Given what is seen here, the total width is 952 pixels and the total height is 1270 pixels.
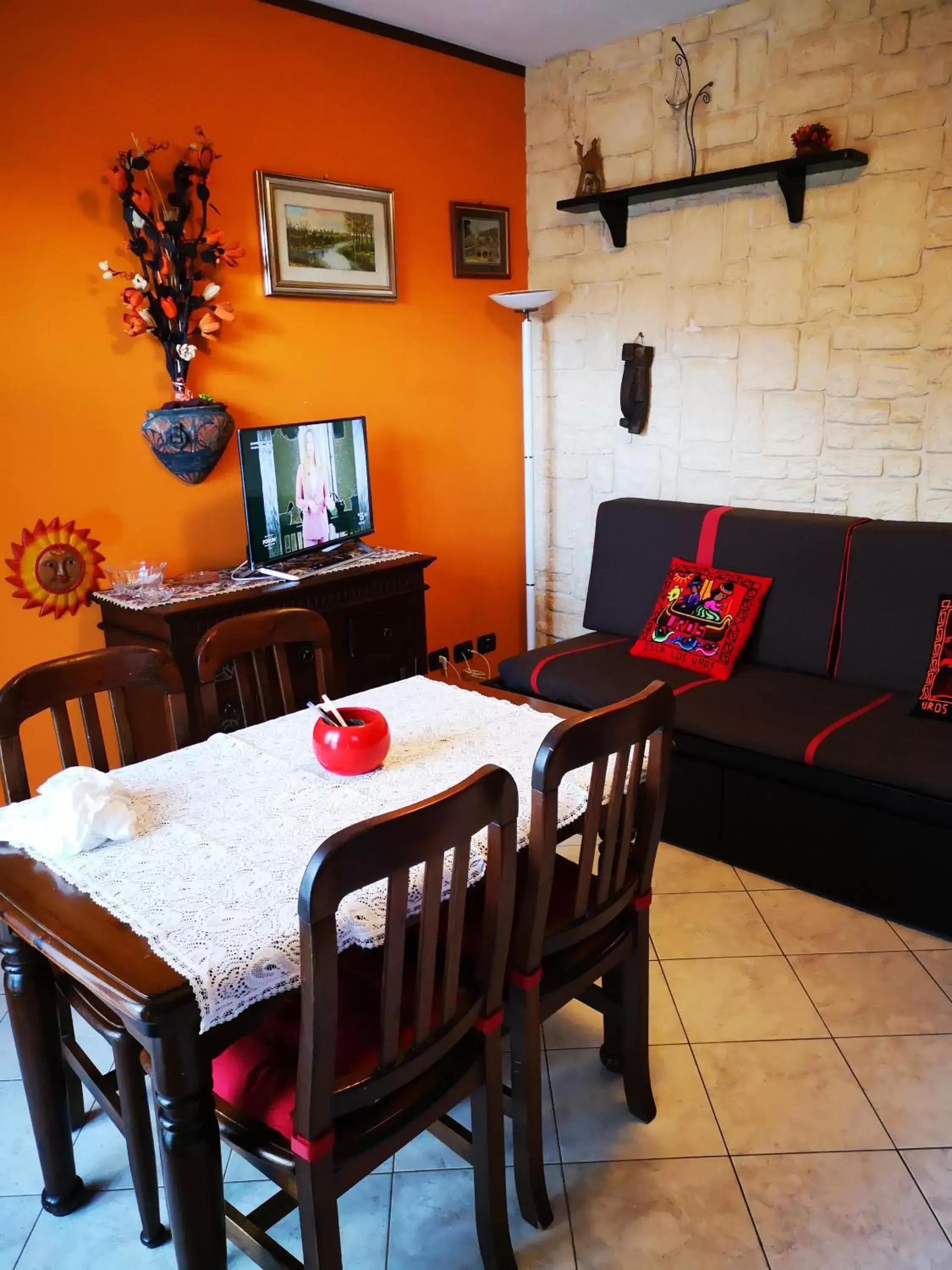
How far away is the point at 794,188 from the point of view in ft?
10.4

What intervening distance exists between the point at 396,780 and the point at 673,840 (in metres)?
1.52

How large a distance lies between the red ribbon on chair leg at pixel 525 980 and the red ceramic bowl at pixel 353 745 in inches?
17.1

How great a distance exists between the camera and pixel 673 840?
2.96 meters

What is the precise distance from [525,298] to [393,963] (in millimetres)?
2942

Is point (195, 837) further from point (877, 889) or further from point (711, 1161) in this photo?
point (877, 889)

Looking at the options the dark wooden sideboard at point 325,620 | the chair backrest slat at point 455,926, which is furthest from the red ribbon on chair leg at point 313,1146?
the dark wooden sideboard at point 325,620

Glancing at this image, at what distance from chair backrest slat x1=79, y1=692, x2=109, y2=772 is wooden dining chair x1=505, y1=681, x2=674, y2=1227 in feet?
2.86

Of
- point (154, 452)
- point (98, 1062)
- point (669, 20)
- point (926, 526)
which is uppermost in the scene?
point (669, 20)

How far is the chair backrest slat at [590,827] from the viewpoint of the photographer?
1.48m

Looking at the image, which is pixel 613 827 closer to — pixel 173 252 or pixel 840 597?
pixel 840 597

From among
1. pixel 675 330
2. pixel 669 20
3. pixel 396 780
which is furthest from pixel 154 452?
pixel 669 20

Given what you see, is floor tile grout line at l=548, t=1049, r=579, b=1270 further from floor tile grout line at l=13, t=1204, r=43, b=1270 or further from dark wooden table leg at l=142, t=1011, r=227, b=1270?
floor tile grout line at l=13, t=1204, r=43, b=1270

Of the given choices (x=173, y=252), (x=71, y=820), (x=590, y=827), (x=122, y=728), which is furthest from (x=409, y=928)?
(x=173, y=252)

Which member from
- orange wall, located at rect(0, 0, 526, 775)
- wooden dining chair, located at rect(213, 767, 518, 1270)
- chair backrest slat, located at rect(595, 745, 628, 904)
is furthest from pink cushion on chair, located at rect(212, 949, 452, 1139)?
orange wall, located at rect(0, 0, 526, 775)
